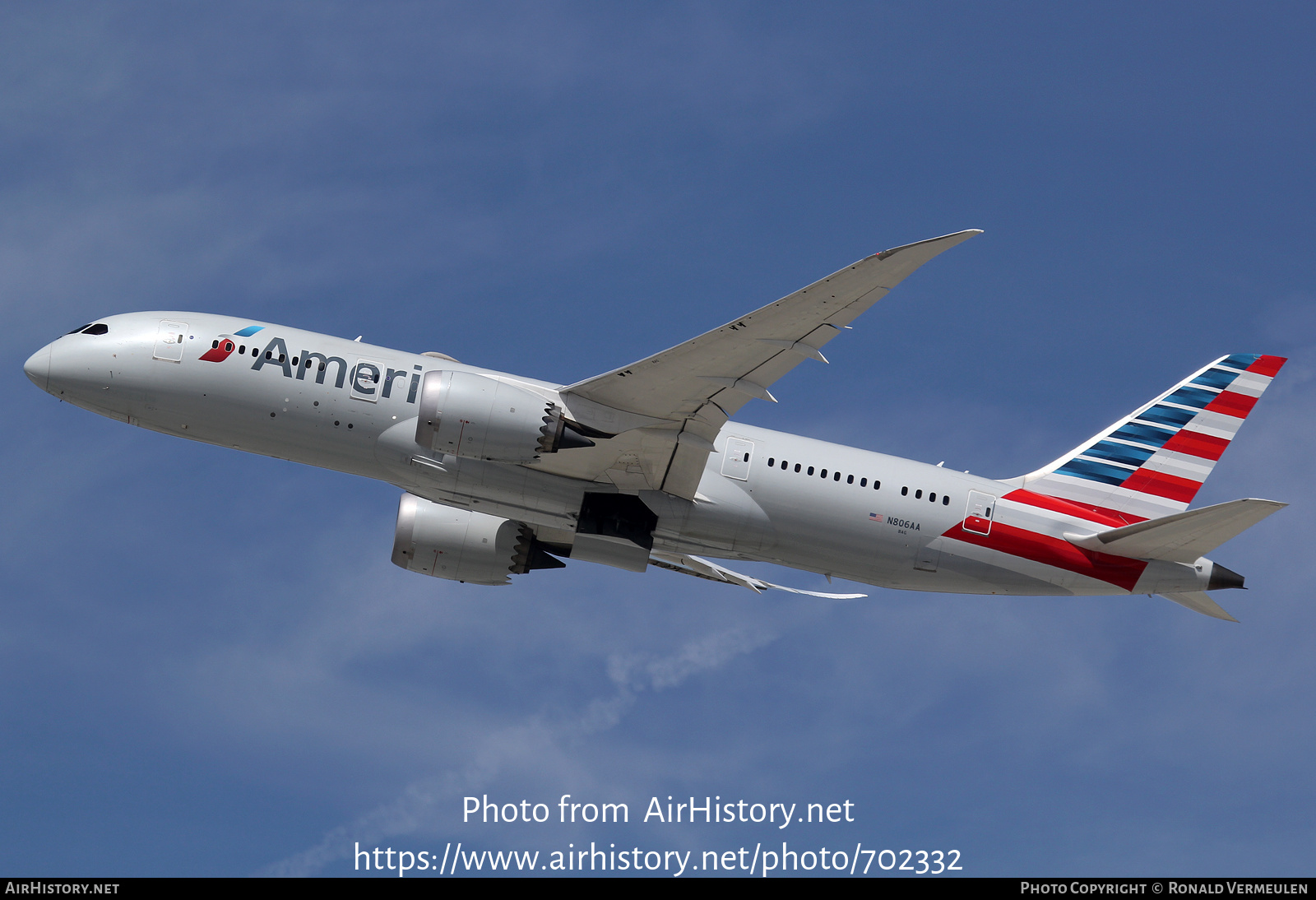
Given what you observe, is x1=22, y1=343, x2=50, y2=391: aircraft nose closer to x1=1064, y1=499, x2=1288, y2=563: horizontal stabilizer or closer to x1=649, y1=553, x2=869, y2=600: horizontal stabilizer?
x1=649, y1=553, x2=869, y2=600: horizontal stabilizer

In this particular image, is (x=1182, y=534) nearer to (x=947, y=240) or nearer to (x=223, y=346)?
(x=947, y=240)

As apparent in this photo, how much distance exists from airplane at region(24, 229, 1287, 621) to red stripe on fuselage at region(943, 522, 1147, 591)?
1.6 inches

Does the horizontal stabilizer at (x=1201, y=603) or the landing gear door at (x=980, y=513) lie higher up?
the landing gear door at (x=980, y=513)

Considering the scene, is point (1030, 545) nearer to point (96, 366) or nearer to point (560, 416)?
point (560, 416)

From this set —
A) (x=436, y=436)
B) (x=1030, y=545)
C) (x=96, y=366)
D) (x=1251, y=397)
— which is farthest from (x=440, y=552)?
(x=1251, y=397)

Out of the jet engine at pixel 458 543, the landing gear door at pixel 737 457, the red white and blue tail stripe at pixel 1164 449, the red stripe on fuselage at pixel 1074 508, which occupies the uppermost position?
the red white and blue tail stripe at pixel 1164 449

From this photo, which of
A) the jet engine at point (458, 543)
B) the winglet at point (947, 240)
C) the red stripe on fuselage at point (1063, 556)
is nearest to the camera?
the winglet at point (947, 240)

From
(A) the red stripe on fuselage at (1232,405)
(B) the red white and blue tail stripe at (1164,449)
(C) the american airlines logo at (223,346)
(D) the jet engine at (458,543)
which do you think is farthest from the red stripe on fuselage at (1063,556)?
(C) the american airlines logo at (223,346)

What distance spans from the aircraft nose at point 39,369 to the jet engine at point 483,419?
9799 mm

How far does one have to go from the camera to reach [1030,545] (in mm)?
31578

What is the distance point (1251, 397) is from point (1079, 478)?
635cm

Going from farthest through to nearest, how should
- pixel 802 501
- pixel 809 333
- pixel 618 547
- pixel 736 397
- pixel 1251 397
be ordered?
pixel 1251 397 → pixel 618 547 → pixel 802 501 → pixel 736 397 → pixel 809 333

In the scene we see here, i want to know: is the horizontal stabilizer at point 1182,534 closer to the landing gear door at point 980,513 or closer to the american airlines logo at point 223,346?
the landing gear door at point 980,513

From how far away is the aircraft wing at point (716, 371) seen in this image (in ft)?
79.9
